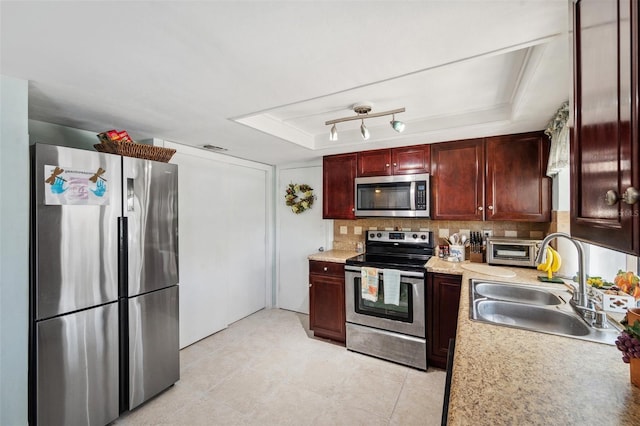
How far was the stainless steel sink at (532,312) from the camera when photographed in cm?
130

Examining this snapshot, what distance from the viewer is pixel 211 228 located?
10.8 ft

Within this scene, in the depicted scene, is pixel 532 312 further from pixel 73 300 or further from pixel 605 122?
pixel 73 300

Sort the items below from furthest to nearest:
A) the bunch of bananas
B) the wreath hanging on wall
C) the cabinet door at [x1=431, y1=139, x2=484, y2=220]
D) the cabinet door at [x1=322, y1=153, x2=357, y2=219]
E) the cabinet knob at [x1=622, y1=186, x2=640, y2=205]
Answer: the wreath hanging on wall → the cabinet door at [x1=322, y1=153, x2=357, y2=219] → the cabinet door at [x1=431, y1=139, x2=484, y2=220] → the bunch of bananas → the cabinet knob at [x1=622, y1=186, x2=640, y2=205]

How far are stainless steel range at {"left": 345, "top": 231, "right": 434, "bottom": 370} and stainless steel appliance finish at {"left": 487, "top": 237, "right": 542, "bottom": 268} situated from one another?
593 millimetres

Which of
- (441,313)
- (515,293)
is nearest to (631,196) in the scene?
(515,293)

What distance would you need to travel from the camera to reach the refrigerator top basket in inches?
77.8

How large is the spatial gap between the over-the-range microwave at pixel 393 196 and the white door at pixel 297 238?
2.60 ft

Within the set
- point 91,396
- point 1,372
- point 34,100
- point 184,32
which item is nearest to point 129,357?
point 91,396

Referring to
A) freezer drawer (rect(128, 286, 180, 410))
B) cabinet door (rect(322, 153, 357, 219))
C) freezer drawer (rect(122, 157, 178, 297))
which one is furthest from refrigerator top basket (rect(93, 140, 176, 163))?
cabinet door (rect(322, 153, 357, 219))

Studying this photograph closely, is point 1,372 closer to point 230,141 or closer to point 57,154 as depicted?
point 57,154

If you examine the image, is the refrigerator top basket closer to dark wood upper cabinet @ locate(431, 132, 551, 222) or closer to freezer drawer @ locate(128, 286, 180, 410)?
freezer drawer @ locate(128, 286, 180, 410)

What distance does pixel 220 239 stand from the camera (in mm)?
3404

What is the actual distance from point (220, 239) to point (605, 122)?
11.0 feet

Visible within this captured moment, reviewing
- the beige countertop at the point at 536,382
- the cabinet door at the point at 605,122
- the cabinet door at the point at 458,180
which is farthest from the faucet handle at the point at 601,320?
the cabinet door at the point at 458,180
